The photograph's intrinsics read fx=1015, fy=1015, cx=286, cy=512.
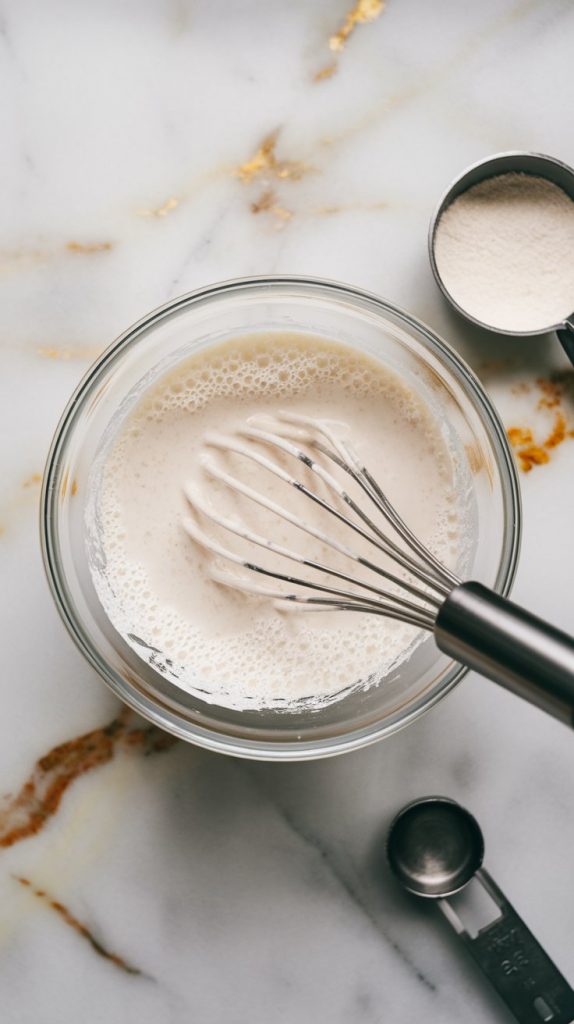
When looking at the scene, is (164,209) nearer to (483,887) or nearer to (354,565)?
(354,565)

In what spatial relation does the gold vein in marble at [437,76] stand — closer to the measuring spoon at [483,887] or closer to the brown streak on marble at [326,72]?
the brown streak on marble at [326,72]

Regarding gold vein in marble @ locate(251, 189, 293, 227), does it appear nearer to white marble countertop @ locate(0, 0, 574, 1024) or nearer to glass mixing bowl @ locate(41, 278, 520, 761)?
white marble countertop @ locate(0, 0, 574, 1024)

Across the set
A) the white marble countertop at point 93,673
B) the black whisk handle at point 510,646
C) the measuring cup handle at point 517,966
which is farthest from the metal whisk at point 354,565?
the measuring cup handle at point 517,966

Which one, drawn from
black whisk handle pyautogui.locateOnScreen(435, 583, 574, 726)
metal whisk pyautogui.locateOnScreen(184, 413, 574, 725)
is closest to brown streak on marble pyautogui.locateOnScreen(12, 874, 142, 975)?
metal whisk pyautogui.locateOnScreen(184, 413, 574, 725)

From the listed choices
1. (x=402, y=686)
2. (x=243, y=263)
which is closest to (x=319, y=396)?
(x=243, y=263)

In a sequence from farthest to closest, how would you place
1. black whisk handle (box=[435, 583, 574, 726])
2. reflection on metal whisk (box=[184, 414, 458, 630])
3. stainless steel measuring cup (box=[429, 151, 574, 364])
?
stainless steel measuring cup (box=[429, 151, 574, 364])
reflection on metal whisk (box=[184, 414, 458, 630])
black whisk handle (box=[435, 583, 574, 726])

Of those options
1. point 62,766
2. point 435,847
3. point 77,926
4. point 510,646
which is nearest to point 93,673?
point 62,766
